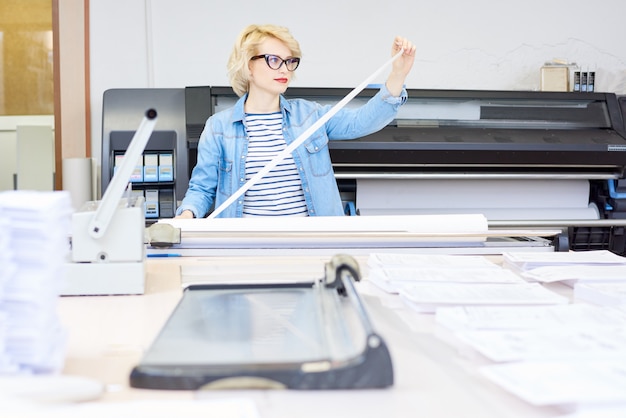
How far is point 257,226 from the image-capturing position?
1817 mm

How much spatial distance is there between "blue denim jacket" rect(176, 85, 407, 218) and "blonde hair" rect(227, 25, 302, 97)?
0.38 feet

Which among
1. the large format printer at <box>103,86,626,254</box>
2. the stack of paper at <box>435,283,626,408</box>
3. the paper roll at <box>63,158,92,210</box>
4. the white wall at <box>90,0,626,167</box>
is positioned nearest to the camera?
the stack of paper at <box>435,283,626,408</box>

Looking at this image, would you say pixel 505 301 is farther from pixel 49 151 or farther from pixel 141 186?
pixel 49 151

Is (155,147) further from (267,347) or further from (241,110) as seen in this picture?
(267,347)

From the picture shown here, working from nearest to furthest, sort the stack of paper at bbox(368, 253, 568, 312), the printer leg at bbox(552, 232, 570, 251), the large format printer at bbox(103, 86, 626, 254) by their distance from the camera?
the stack of paper at bbox(368, 253, 568, 312)
the printer leg at bbox(552, 232, 570, 251)
the large format printer at bbox(103, 86, 626, 254)

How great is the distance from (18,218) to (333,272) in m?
0.51

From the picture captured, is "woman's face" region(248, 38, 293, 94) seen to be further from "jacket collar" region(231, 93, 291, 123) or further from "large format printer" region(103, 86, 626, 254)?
"large format printer" region(103, 86, 626, 254)

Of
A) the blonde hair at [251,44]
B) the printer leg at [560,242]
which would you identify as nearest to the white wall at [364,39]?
the blonde hair at [251,44]

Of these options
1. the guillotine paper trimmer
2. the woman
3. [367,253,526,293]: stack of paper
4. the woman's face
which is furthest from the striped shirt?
the guillotine paper trimmer

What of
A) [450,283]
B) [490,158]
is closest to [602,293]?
[450,283]

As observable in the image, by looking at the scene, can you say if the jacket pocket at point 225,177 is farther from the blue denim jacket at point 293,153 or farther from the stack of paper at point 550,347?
the stack of paper at point 550,347

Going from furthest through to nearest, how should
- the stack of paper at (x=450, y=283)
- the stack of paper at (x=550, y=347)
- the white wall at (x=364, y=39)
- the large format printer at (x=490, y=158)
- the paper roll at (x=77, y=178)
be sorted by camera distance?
the white wall at (x=364, y=39) → the paper roll at (x=77, y=178) → the large format printer at (x=490, y=158) → the stack of paper at (x=450, y=283) → the stack of paper at (x=550, y=347)

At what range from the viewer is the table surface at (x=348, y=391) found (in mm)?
708

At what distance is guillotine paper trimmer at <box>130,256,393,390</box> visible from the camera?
0.74m
